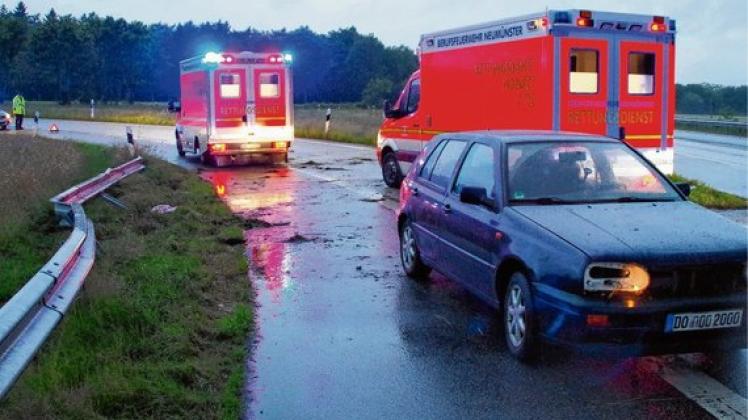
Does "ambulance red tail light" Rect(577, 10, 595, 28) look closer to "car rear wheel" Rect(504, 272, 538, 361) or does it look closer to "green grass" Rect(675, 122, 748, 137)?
"car rear wheel" Rect(504, 272, 538, 361)

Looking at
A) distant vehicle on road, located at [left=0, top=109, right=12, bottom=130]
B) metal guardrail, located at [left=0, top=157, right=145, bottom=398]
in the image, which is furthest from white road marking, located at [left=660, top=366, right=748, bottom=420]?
distant vehicle on road, located at [left=0, top=109, right=12, bottom=130]

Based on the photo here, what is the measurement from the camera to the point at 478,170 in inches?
275

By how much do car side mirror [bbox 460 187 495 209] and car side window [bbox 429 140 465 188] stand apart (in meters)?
0.89

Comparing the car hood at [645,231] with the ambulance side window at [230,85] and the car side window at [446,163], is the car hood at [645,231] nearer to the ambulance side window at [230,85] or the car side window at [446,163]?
the car side window at [446,163]

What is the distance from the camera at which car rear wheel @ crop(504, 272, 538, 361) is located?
557cm

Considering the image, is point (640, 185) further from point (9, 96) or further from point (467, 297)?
point (9, 96)

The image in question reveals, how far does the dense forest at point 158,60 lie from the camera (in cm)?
9369

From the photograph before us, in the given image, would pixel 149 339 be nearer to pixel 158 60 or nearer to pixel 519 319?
pixel 519 319

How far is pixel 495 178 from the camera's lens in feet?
21.6

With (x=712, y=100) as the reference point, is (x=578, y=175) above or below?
below

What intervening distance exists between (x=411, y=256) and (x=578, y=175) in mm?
2268

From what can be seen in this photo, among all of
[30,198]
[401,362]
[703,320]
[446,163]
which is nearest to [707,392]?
[703,320]

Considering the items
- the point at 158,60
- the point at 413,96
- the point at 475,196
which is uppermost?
the point at 158,60

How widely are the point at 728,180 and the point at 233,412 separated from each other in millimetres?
16086
